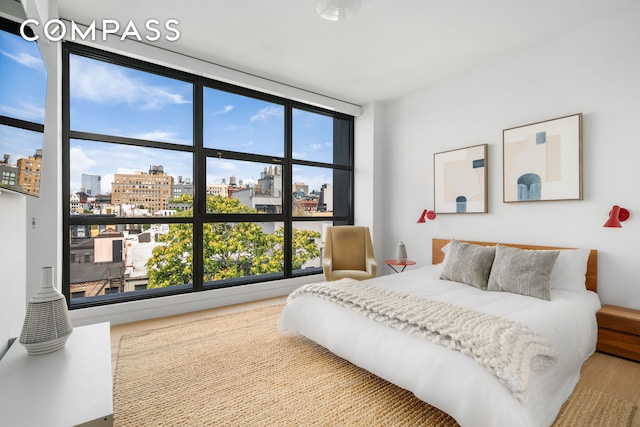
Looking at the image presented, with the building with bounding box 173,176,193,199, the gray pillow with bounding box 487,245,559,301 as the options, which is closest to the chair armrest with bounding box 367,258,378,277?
the gray pillow with bounding box 487,245,559,301

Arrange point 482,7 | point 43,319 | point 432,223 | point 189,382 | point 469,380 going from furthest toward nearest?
point 432,223 → point 482,7 → point 189,382 → point 469,380 → point 43,319

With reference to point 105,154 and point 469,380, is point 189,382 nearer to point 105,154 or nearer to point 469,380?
point 469,380

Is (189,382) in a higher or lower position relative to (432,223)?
lower

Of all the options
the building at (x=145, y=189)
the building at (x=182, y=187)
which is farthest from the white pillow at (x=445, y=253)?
the building at (x=145, y=189)

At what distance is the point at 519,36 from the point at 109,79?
406cm

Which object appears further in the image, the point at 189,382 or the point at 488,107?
the point at 488,107

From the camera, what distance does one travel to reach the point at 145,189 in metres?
3.38

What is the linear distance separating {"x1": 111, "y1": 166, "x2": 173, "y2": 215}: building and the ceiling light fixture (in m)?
2.34

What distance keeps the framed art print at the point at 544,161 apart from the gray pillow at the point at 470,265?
81cm

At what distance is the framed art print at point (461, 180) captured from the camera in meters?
3.64

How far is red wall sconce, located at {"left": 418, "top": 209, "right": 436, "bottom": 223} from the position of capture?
4.13 m

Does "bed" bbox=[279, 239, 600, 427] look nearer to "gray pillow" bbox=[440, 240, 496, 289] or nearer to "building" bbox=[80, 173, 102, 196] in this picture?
"gray pillow" bbox=[440, 240, 496, 289]

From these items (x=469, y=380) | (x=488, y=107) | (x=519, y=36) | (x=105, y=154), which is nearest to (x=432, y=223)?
(x=488, y=107)

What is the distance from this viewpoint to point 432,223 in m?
4.18
